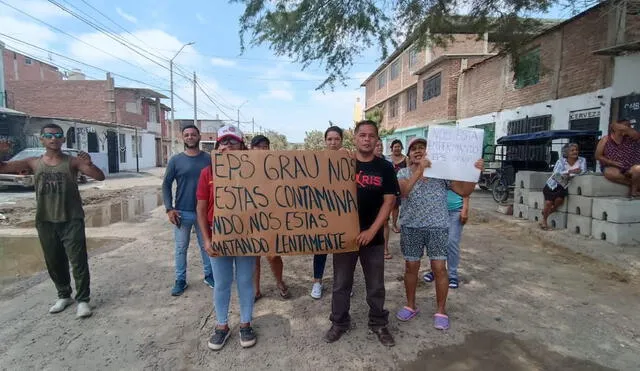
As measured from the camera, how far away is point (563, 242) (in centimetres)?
611

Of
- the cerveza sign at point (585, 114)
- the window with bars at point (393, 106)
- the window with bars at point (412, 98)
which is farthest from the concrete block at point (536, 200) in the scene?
the window with bars at point (393, 106)

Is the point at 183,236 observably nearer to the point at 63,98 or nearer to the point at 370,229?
the point at 370,229

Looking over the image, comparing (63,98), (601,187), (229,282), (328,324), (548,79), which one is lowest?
(328,324)

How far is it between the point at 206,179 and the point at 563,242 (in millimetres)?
5871

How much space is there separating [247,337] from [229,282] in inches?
18.1

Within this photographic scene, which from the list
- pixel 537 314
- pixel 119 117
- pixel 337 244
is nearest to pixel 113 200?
pixel 337 244

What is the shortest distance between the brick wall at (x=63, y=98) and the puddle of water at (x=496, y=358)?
3178cm

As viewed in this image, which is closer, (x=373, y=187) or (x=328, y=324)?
(x=373, y=187)

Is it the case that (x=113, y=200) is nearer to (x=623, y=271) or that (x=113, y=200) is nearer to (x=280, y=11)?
(x=280, y=11)

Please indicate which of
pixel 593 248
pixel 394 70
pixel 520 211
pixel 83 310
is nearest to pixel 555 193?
pixel 593 248

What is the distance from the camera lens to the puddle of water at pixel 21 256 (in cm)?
493

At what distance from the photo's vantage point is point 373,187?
2.91 m

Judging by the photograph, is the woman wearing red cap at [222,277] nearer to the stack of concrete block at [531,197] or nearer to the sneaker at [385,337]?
the sneaker at [385,337]

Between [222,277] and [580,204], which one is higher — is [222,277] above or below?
below
